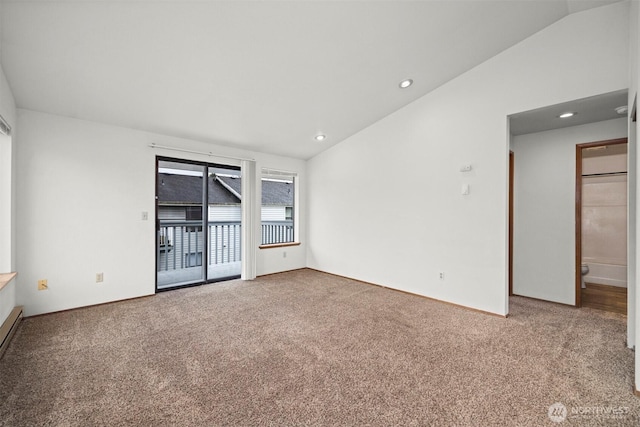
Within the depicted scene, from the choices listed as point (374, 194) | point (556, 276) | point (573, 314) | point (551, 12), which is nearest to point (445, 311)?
point (573, 314)

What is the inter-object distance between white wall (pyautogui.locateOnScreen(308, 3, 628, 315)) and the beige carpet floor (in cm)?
63

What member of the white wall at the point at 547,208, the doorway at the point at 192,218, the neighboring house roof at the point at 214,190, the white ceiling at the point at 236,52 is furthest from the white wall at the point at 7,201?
the white wall at the point at 547,208

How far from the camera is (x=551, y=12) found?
2.43m

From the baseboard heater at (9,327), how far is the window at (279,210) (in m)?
3.29

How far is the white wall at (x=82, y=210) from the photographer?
2875mm

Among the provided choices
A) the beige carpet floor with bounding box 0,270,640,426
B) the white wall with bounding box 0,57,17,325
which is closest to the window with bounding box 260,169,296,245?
the beige carpet floor with bounding box 0,270,640,426

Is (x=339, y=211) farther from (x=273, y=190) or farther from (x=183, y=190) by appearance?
(x=183, y=190)

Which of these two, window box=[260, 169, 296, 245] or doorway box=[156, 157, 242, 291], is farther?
window box=[260, 169, 296, 245]

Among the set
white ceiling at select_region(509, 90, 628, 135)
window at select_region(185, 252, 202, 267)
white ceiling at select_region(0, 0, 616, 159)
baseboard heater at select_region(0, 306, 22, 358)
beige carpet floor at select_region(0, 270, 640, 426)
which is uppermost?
white ceiling at select_region(0, 0, 616, 159)

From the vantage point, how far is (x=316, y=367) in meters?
1.99

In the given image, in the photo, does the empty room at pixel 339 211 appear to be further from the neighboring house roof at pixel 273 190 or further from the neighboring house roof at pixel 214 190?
the neighboring house roof at pixel 273 190

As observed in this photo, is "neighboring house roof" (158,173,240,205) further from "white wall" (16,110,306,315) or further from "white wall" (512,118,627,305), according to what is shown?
"white wall" (512,118,627,305)

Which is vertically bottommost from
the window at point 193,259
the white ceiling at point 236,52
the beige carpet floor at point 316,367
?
the beige carpet floor at point 316,367

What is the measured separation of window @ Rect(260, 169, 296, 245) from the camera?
5352 millimetres
